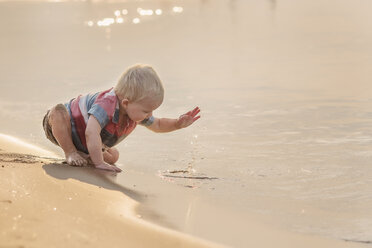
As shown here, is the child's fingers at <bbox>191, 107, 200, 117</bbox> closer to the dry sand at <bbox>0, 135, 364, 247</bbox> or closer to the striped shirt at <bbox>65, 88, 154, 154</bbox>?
the striped shirt at <bbox>65, 88, 154, 154</bbox>

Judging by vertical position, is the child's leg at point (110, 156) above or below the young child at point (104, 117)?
below

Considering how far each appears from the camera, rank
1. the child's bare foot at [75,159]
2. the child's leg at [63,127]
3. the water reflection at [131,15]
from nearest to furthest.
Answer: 1. the child's bare foot at [75,159]
2. the child's leg at [63,127]
3. the water reflection at [131,15]

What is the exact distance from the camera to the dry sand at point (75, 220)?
7.88ft

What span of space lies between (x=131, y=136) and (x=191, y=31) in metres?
6.71

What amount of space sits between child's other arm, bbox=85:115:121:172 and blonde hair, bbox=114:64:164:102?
27 cm

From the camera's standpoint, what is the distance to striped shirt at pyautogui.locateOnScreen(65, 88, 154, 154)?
13.3ft

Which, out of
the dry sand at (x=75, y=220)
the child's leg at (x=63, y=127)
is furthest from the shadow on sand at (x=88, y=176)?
the child's leg at (x=63, y=127)

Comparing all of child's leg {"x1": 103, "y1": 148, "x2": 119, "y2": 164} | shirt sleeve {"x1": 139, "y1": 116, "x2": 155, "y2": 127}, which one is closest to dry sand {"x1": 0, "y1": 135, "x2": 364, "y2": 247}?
child's leg {"x1": 103, "y1": 148, "x2": 119, "y2": 164}

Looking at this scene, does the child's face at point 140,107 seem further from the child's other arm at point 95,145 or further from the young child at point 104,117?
the child's other arm at point 95,145

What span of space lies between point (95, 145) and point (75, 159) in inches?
5.4

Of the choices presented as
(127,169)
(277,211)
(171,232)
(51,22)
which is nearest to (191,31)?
(51,22)

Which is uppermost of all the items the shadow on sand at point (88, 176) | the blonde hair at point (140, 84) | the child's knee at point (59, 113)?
the blonde hair at point (140, 84)

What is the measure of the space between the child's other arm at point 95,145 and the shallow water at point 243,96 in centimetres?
34

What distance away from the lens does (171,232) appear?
8.54 ft
